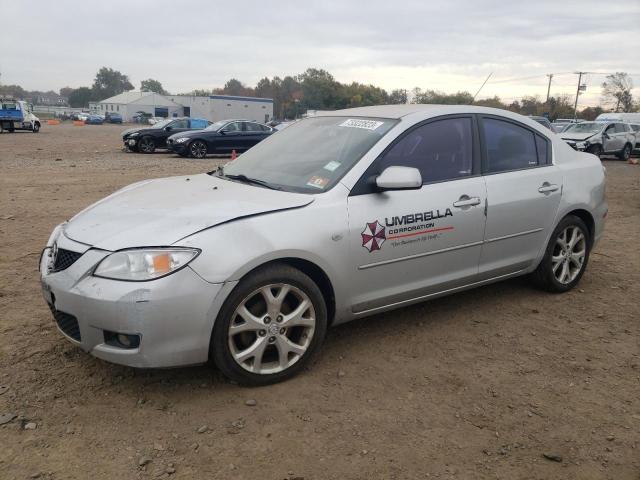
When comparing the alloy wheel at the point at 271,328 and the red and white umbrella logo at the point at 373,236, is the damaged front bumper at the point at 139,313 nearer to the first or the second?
the alloy wheel at the point at 271,328

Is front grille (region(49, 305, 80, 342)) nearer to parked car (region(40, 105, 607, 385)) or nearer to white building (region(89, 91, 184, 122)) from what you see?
parked car (region(40, 105, 607, 385))

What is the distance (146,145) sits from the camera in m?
19.7

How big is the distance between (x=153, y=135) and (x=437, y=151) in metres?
17.7

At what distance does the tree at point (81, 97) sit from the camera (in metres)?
130

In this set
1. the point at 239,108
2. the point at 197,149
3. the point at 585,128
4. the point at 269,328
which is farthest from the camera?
the point at 239,108

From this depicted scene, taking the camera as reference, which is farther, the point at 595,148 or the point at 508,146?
the point at 595,148

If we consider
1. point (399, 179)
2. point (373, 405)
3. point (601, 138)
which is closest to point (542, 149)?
point (399, 179)

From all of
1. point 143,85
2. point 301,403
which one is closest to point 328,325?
point 301,403

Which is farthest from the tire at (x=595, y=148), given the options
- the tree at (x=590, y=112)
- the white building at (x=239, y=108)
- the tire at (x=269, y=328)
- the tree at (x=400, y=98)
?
the tree at (x=590, y=112)

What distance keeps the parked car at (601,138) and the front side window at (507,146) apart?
17926 mm

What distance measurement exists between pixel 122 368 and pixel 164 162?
13.7 meters

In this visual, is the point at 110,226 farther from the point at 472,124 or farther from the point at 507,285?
the point at 507,285

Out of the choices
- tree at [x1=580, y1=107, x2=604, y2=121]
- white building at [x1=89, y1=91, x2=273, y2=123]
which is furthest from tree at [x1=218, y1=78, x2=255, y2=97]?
tree at [x1=580, y1=107, x2=604, y2=121]

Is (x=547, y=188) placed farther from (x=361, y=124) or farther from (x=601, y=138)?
(x=601, y=138)
